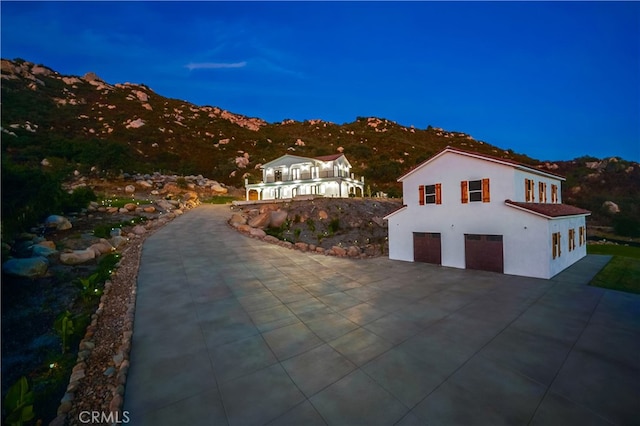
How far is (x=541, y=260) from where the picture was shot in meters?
13.0

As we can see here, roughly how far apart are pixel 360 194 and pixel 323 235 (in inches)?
955

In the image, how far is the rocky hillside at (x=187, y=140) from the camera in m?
44.8

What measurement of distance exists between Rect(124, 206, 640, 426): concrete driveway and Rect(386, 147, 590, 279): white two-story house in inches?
82.8

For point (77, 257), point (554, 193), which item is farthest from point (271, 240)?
point (554, 193)

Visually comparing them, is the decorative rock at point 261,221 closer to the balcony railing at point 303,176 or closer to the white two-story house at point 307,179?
the white two-story house at point 307,179

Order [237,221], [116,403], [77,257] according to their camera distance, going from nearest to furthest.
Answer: [116,403]
[77,257]
[237,221]

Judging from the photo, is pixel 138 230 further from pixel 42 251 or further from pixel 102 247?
pixel 42 251

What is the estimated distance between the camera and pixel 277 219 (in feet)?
95.0

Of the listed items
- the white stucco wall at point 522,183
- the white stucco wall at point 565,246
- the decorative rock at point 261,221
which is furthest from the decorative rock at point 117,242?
the white stucco wall at point 565,246

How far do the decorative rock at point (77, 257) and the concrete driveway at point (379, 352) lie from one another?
178 inches

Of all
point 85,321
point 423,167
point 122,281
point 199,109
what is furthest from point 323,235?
point 199,109

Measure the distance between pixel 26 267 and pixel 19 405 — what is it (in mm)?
10976

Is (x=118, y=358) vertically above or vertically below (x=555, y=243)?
below

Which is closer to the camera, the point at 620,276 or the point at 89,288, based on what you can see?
the point at 89,288
